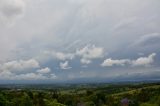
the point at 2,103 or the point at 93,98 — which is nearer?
the point at 2,103

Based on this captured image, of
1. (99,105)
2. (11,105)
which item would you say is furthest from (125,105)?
(99,105)

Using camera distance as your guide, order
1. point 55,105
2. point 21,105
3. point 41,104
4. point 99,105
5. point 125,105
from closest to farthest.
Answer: point 125,105 → point 55,105 → point 21,105 → point 41,104 → point 99,105

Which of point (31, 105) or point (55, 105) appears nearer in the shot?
point (55, 105)

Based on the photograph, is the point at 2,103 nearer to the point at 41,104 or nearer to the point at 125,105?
the point at 41,104

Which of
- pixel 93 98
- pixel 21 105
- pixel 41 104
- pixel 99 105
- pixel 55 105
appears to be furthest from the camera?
pixel 93 98

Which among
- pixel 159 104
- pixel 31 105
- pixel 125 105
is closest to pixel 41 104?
pixel 31 105

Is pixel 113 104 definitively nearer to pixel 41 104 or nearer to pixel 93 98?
pixel 93 98

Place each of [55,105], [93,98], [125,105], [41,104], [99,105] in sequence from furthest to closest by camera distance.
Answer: [93,98]
[99,105]
[41,104]
[55,105]
[125,105]

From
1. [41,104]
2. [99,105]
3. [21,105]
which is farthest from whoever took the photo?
→ [99,105]
